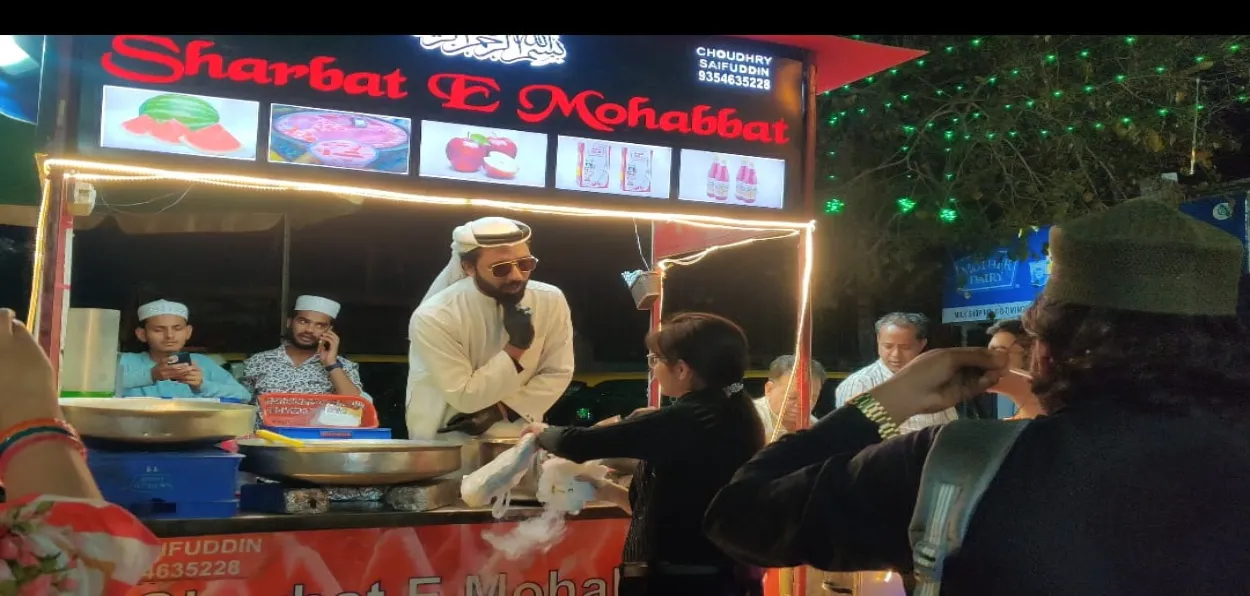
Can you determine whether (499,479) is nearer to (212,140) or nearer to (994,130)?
(212,140)

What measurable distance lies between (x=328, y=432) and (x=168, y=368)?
1.73 meters

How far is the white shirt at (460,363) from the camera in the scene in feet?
15.1

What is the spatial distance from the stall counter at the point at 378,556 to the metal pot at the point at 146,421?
0.27m

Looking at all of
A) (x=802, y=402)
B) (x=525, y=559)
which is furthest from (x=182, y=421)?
(x=802, y=402)

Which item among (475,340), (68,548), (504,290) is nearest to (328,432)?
(475,340)

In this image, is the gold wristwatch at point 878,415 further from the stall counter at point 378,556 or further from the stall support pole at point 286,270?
the stall support pole at point 286,270

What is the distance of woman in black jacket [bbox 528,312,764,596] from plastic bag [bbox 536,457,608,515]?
39cm

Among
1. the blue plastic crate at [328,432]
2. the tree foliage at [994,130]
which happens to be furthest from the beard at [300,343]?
the tree foliage at [994,130]

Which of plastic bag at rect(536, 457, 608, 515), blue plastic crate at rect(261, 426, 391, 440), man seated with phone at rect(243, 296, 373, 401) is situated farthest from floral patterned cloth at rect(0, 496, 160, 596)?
man seated with phone at rect(243, 296, 373, 401)

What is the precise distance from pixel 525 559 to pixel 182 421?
4.17 ft

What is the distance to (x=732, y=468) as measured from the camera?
2990mm

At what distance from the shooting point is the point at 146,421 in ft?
9.65
